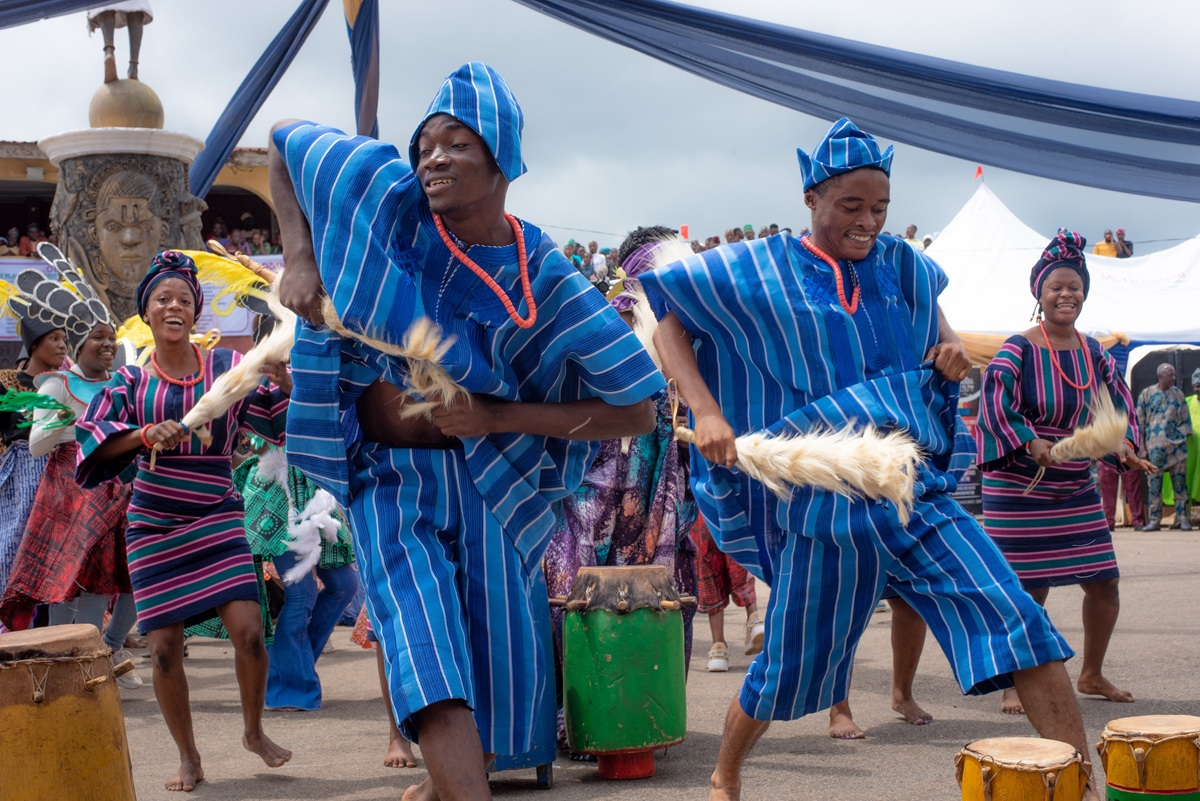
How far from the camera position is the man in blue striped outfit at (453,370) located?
3299mm

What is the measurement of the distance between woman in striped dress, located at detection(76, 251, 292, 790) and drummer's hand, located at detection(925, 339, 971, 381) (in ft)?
7.77

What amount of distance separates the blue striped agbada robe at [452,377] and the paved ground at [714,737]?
1.59 meters

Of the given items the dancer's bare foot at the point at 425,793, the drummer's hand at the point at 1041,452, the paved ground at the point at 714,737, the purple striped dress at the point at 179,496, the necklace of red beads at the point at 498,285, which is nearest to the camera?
the necklace of red beads at the point at 498,285

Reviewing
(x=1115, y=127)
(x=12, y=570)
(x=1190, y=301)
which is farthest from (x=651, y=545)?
(x=1190, y=301)

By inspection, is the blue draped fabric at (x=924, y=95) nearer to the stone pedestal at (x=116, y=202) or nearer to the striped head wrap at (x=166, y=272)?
the striped head wrap at (x=166, y=272)

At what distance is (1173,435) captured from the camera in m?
17.5

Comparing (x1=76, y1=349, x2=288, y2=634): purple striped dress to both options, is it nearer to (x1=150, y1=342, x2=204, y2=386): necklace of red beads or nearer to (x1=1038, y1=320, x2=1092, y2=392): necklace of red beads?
(x1=150, y1=342, x2=204, y2=386): necklace of red beads

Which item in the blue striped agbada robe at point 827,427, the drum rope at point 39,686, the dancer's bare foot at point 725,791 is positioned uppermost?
the blue striped agbada robe at point 827,427

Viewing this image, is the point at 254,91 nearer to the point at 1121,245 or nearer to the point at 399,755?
the point at 399,755

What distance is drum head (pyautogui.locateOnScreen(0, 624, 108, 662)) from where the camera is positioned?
11.4 feet

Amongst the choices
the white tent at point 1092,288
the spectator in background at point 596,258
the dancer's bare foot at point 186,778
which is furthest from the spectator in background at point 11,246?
the dancer's bare foot at point 186,778

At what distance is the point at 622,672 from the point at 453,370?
6.71ft

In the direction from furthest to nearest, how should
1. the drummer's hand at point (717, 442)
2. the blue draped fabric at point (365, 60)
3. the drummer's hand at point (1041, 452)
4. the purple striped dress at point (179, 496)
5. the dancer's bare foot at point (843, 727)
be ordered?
the blue draped fabric at point (365, 60)
the drummer's hand at point (1041, 452)
the dancer's bare foot at point (843, 727)
the purple striped dress at point (179, 496)
the drummer's hand at point (717, 442)

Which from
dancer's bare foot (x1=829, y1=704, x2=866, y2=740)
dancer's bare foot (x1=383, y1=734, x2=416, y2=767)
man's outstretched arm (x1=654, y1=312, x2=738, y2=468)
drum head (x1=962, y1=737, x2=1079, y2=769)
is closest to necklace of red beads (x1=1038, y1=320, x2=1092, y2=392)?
dancer's bare foot (x1=829, y1=704, x2=866, y2=740)
